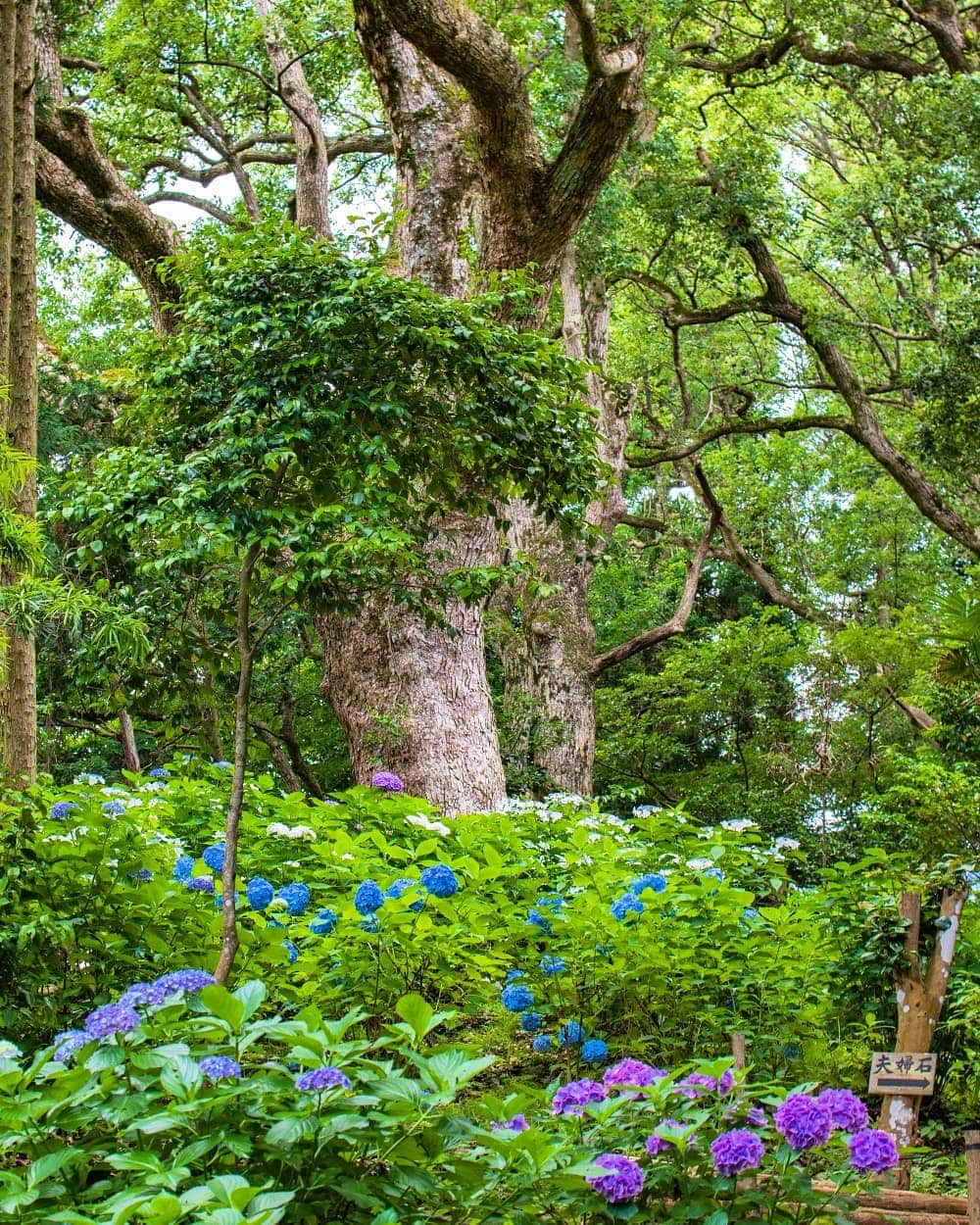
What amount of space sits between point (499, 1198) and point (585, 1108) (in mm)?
233

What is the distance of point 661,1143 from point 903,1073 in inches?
75.5

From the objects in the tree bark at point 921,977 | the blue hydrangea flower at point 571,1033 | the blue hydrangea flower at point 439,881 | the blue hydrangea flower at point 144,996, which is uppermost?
the blue hydrangea flower at point 439,881

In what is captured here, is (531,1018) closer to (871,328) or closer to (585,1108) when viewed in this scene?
(585,1108)

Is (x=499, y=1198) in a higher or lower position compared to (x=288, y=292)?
lower

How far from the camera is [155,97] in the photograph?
11.6 metres

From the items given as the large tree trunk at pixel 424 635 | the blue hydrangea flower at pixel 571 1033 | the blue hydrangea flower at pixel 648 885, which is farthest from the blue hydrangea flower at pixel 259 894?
the large tree trunk at pixel 424 635

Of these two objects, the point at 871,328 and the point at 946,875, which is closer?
the point at 946,875

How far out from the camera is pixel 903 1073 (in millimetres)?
4043

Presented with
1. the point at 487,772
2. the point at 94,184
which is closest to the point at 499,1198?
the point at 487,772

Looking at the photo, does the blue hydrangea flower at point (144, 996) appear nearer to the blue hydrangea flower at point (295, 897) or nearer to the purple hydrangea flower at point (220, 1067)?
the purple hydrangea flower at point (220, 1067)

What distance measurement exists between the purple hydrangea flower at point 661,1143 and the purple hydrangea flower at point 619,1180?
0.05m

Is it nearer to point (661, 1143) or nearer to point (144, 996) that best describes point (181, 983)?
point (144, 996)

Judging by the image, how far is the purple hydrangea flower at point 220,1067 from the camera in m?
2.31

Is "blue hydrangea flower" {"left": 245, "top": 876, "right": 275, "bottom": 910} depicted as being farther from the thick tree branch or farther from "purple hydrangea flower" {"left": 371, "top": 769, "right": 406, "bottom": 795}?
the thick tree branch
